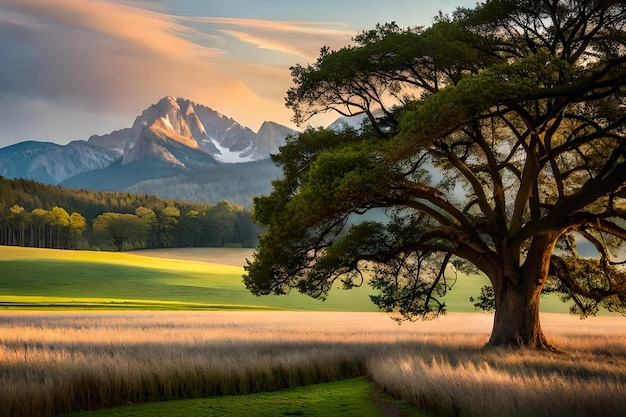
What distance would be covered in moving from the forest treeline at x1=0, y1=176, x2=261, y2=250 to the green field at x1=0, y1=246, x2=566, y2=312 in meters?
47.4

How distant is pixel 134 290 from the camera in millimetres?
64375

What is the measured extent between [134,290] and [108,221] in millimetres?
81300

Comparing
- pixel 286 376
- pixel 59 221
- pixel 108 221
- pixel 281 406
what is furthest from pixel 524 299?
pixel 108 221

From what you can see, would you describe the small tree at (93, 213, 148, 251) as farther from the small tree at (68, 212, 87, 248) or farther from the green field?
the green field

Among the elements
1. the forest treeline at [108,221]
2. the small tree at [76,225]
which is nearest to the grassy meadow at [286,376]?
the small tree at [76,225]

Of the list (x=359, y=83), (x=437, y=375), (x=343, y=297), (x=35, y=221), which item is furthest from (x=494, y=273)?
(x=35, y=221)

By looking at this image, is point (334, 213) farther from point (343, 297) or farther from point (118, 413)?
point (343, 297)

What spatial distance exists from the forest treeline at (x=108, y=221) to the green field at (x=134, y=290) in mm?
47376

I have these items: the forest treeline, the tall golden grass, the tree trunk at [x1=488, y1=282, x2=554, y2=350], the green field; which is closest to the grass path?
the tall golden grass

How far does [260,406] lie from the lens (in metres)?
10.4

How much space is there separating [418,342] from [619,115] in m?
8.92

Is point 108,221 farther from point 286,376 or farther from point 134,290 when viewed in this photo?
point 286,376

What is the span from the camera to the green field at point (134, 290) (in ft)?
179

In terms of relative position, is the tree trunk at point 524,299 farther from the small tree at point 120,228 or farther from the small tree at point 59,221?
the small tree at point 59,221
